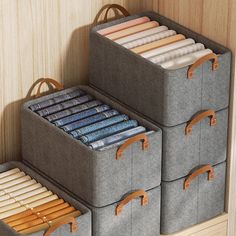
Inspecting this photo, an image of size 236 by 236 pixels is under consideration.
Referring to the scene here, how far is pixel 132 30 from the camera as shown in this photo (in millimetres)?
3352

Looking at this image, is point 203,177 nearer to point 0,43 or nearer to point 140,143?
point 140,143

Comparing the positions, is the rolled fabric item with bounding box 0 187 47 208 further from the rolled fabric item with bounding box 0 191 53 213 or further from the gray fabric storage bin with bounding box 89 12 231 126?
the gray fabric storage bin with bounding box 89 12 231 126

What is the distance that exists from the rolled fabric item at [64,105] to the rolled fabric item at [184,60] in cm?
29

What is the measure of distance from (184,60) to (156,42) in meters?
0.14

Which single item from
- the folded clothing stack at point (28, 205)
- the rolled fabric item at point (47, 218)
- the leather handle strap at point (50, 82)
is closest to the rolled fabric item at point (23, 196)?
the folded clothing stack at point (28, 205)

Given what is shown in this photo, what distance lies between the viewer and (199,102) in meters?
3.17

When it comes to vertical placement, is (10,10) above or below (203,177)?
above

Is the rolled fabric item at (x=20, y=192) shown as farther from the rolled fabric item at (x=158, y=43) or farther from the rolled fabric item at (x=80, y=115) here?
the rolled fabric item at (x=158, y=43)

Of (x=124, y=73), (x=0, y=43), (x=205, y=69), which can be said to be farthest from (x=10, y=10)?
(x=205, y=69)

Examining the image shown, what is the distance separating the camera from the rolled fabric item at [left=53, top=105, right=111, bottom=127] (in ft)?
10.4

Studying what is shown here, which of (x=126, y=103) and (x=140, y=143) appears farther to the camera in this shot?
(x=126, y=103)

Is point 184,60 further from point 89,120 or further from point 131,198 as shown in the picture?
point 131,198

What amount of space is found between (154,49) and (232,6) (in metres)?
0.28

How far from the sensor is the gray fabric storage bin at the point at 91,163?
9.82 ft
